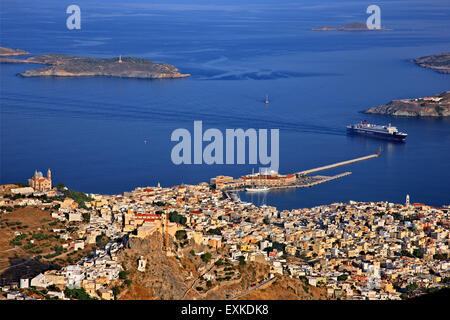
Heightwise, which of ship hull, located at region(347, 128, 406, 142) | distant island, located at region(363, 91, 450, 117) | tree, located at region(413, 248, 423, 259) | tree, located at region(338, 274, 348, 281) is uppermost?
distant island, located at region(363, 91, 450, 117)

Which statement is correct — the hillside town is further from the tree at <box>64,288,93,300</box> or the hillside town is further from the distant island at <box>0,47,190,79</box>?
the distant island at <box>0,47,190,79</box>

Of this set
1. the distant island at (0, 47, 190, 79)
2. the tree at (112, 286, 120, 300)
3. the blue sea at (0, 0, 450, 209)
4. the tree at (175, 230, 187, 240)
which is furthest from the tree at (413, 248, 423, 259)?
the distant island at (0, 47, 190, 79)

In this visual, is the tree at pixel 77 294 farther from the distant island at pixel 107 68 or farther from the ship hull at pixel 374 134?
the distant island at pixel 107 68

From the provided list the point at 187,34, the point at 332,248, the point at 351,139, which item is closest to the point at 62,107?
the point at 351,139

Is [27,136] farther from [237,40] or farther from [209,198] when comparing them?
[237,40]

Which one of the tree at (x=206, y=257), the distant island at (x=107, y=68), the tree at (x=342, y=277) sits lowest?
the tree at (x=342, y=277)

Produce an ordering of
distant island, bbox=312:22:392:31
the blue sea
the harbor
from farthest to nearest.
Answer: distant island, bbox=312:22:392:31
the blue sea
the harbor

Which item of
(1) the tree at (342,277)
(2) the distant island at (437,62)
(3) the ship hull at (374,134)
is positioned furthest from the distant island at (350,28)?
(1) the tree at (342,277)
